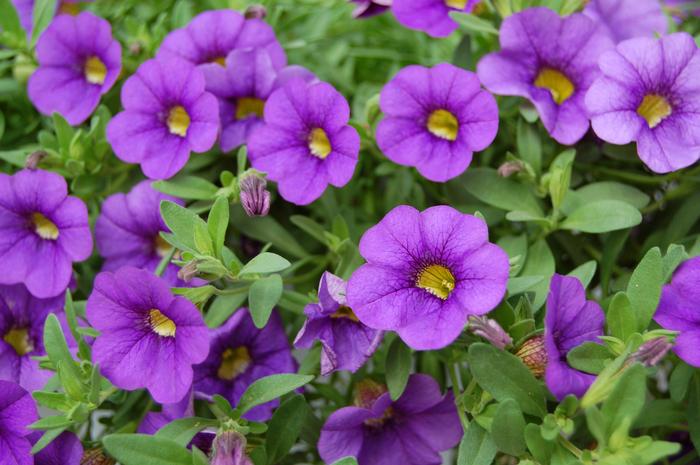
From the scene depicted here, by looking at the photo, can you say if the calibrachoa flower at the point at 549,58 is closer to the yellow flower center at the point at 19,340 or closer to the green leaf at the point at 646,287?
the green leaf at the point at 646,287

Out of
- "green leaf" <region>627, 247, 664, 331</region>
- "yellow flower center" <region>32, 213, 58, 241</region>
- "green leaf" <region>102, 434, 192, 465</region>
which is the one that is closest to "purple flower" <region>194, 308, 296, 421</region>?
"green leaf" <region>102, 434, 192, 465</region>

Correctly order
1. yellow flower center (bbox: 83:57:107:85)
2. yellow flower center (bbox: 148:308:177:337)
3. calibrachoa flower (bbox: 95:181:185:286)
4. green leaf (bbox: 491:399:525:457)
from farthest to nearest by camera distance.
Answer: yellow flower center (bbox: 83:57:107:85) → calibrachoa flower (bbox: 95:181:185:286) → yellow flower center (bbox: 148:308:177:337) → green leaf (bbox: 491:399:525:457)

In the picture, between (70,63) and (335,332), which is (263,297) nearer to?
(335,332)

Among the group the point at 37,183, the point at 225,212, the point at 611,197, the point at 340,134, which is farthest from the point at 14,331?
the point at 611,197

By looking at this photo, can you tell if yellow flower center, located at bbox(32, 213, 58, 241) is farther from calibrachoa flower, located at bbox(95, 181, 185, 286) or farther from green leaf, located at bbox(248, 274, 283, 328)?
green leaf, located at bbox(248, 274, 283, 328)

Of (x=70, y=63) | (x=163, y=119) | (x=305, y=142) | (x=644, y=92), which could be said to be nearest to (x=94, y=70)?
(x=70, y=63)

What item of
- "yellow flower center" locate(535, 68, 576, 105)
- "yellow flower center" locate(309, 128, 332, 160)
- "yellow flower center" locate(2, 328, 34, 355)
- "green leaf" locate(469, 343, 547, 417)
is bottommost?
"yellow flower center" locate(2, 328, 34, 355)

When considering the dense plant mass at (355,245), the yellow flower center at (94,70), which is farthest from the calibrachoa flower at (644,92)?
the yellow flower center at (94,70)

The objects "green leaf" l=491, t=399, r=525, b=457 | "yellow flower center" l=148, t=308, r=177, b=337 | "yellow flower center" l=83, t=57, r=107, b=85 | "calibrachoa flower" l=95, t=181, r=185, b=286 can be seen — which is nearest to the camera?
"green leaf" l=491, t=399, r=525, b=457
